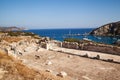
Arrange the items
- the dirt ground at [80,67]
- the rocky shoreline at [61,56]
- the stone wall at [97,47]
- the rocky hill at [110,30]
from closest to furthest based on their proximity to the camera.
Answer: the dirt ground at [80,67], the rocky shoreline at [61,56], the stone wall at [97,47], the rocky hill at [110,30]

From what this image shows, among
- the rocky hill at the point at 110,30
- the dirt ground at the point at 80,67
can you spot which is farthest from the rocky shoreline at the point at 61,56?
the rocky hill at the point at 110,30

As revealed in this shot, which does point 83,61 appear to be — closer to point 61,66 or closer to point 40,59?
point 61,66

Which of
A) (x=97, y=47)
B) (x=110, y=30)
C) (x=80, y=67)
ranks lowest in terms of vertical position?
(x=110, y=30)

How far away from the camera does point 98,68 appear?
50.2 ft

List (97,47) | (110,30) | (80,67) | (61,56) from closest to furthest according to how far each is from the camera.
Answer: (80,67) → (61,56) → (97,47) → (110,30)

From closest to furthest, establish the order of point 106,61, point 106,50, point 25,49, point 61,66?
1. point 61,66
2. point 106,61
3. point 106,50
4. point 25,49

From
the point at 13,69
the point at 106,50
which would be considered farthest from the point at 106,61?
the point at 13,69

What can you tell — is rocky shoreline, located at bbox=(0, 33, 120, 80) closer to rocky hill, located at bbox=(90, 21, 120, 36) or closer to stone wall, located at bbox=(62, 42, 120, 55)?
stone wall, located at bbox=(62, 42, 120, 55)

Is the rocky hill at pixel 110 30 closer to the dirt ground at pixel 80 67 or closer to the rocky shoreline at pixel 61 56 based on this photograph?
the rocky shoreline at pixel 61 56

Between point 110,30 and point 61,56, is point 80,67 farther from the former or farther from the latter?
point 110,30

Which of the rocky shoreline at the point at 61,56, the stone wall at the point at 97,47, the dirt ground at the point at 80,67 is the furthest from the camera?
the stone wall at the point at 97,47

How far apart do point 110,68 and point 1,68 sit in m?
8.64

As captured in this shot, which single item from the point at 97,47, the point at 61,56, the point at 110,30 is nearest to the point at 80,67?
the point at 61,56

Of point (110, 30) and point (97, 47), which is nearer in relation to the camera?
point (97, 47)
